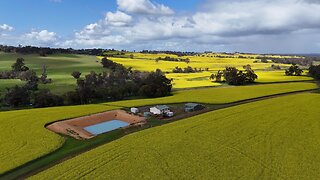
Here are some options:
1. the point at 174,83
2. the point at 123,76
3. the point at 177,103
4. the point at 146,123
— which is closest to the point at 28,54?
the point at 123,76

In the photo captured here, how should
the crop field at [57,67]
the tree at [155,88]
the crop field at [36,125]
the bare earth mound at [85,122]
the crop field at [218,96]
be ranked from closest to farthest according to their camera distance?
the crop field at [36,125], the bare earth mound at [85,122], the crop field at [218,96], the tree at [155,88], the crop field at [57,67]

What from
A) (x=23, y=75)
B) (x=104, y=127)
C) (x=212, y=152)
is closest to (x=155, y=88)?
(x=104, y=127)

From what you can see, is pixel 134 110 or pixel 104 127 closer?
pixel 104 127

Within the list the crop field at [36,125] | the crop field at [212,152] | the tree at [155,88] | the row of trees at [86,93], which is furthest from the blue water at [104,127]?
the tree at [155,88]

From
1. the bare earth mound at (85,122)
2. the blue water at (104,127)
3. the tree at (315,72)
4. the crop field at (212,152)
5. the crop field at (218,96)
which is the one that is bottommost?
the blue water at (104,127)

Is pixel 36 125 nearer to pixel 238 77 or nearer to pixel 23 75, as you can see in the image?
pixel 23 75

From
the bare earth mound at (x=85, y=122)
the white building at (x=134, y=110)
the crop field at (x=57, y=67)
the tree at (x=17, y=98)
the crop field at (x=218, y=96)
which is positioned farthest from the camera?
the crop field at (x=57, y=67)

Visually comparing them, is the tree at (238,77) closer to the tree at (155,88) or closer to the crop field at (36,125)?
the crop field at (36,125)
